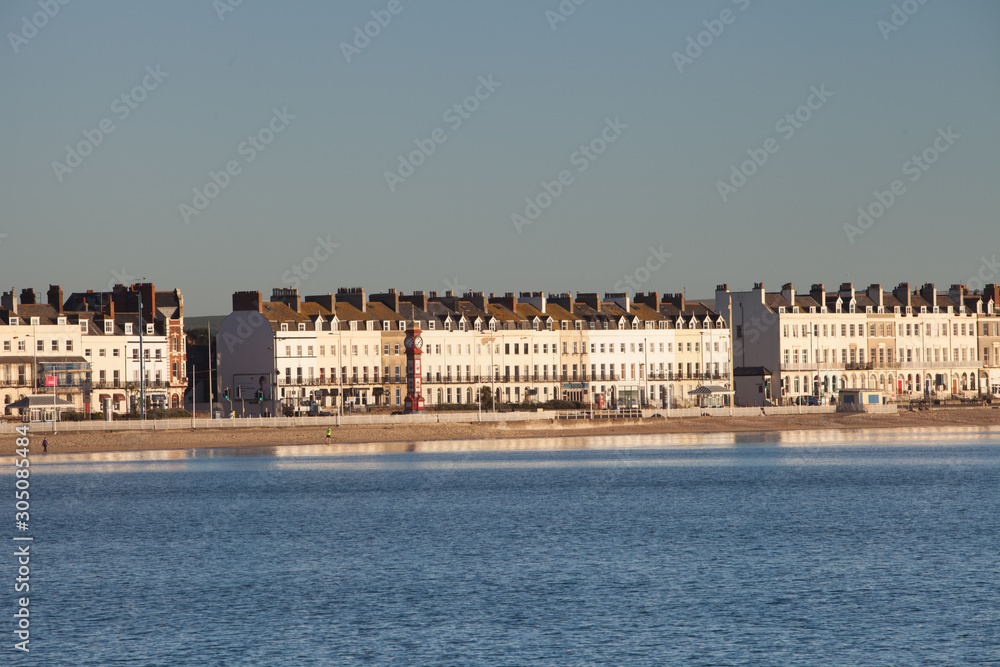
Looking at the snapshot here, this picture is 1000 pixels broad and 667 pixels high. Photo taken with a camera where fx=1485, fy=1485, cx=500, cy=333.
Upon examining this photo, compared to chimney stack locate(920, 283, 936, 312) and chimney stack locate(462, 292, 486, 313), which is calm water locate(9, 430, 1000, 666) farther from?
chimney stack locate(920, 283, 936, 312)

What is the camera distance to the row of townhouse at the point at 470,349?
105312mm

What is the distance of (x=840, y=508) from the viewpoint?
5412cm

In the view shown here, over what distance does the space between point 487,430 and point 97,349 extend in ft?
87.2

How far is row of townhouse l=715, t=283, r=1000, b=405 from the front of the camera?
124 metres

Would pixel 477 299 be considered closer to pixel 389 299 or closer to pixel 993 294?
pixel 389 299

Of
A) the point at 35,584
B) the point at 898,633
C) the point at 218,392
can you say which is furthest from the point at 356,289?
the point at 898,633

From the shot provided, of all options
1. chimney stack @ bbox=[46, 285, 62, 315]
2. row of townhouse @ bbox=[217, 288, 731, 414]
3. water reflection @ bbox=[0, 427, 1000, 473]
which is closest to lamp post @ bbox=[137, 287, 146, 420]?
water reflection @ bbox=[0, 427, 1000, 473]

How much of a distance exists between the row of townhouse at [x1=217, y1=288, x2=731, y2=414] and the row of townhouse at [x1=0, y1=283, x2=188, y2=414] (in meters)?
5.48

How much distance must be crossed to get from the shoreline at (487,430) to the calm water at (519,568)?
33.7 ft

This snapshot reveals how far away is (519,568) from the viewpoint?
130ft

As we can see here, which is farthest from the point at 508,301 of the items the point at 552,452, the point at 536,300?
the point at 552,452

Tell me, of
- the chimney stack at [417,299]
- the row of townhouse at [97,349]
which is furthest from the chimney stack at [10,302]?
the chimney stack at [417,299]

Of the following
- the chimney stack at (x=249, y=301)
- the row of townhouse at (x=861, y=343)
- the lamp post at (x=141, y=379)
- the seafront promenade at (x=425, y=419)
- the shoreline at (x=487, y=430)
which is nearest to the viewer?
the shoreline at (x=487, y=430)

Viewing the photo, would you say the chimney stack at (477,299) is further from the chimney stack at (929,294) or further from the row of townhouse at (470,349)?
the chimney stack at (929,294)
